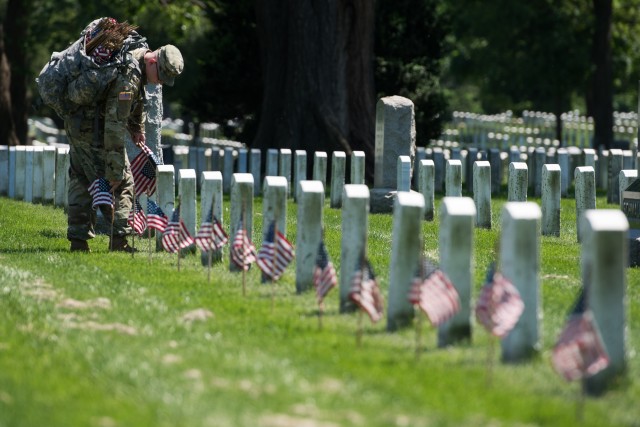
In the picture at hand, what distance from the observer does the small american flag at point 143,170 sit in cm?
1495

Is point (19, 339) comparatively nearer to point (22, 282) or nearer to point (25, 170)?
point (22, 282)

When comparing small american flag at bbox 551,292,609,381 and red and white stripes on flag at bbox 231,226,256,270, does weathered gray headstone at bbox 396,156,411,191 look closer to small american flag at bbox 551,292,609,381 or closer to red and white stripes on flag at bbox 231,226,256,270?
red and white stripes on flag at bbox 231,226,256,270

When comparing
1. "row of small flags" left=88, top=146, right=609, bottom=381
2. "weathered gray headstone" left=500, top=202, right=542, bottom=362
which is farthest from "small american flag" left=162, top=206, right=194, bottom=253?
"weathered gray headstone" left=500, top=202, right=542, bottom=362

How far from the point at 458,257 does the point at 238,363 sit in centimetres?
144

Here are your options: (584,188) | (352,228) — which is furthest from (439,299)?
(584,188)

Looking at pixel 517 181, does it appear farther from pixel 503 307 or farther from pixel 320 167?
pixel 503 307

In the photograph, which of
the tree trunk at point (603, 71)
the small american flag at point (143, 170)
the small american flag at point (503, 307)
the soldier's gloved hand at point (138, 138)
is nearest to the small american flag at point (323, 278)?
the small american flag at point (503, 307)

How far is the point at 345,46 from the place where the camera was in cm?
2802

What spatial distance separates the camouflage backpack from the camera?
14.0m

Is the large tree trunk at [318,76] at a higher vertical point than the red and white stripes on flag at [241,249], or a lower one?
higher

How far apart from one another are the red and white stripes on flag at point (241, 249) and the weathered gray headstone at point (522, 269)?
339 cm

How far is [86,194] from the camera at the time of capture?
14.8 m

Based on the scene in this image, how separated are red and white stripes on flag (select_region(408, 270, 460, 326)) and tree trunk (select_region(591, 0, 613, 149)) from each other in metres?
28.3

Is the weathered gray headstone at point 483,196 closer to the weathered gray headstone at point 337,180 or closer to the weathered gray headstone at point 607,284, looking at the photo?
the weathered gray headstone at point 337,180
